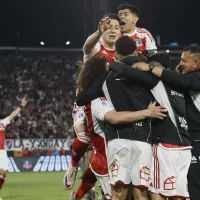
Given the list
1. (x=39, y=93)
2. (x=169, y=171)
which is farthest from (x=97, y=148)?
(x=39, y=93)

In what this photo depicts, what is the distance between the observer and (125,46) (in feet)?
20.3

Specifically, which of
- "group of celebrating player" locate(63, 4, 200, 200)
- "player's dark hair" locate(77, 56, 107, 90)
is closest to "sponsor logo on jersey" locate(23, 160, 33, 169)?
"player's dark hair" locate(77, 56, 107, 90)

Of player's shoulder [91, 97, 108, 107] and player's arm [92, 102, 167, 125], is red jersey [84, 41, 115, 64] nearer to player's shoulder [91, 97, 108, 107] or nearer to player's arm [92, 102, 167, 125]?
player's shoulder [91, 97, 108, 107]

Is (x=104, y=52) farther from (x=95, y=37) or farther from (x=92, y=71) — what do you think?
(x=92, y=71)

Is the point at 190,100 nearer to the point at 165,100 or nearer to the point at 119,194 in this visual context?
the point at 165,100

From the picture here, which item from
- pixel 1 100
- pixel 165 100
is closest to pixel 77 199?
pixel 165 100

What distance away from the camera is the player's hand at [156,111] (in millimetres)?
5918

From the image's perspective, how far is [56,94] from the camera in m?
34.2

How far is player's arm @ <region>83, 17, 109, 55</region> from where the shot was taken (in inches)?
287

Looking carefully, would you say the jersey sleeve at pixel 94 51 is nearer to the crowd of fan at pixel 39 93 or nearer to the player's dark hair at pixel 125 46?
the player's dark hair at pixel 125 46

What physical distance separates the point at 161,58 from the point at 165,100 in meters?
0.58

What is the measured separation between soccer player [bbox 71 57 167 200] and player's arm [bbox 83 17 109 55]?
2.60ft

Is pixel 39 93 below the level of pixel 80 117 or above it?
below

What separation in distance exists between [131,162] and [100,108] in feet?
2.36
